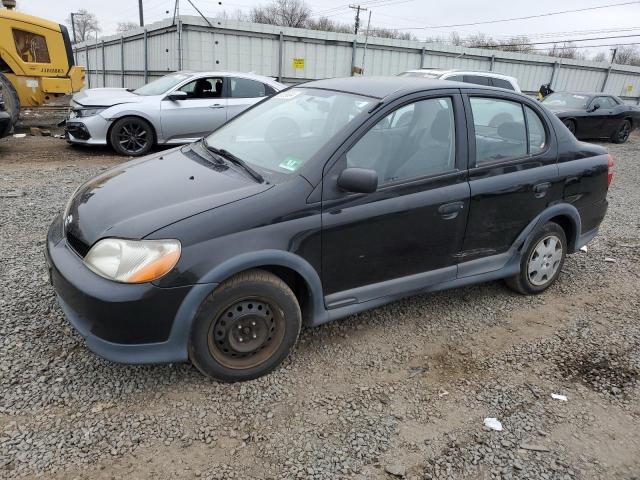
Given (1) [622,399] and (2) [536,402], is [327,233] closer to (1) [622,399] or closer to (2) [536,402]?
(2) [536,402]

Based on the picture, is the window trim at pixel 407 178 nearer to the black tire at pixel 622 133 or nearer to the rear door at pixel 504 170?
the rear door at pixel 504 170

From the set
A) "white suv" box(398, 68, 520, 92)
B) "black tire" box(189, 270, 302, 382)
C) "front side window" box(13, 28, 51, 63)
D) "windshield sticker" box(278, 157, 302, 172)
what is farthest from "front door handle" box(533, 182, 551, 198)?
"front side window" box(13, 28, 51, 63)

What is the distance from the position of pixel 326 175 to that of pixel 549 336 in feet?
6.90

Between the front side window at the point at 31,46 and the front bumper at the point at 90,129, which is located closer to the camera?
the front bumper at the point at 90,129

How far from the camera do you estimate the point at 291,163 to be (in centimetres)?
292

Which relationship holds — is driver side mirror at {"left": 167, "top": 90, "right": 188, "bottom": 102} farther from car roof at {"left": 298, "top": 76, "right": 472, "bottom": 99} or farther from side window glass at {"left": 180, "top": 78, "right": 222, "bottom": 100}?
car roof at {"left": 298, "top": 76, "right": 472, "bottom": 99}

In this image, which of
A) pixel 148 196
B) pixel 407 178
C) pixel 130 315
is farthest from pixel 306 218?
pixel 130 315

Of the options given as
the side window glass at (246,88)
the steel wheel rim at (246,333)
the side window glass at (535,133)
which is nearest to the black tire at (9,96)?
the side window glass at (246,88)

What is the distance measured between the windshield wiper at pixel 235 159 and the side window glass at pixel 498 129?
5.09ft

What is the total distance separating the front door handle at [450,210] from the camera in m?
3.19

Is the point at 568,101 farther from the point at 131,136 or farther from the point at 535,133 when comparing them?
the point at 535,133

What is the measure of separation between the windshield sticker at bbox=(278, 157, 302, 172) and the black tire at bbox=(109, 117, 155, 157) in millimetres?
6781

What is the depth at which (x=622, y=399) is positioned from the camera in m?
2.89

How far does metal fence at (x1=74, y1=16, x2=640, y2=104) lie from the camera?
48.3 ft
